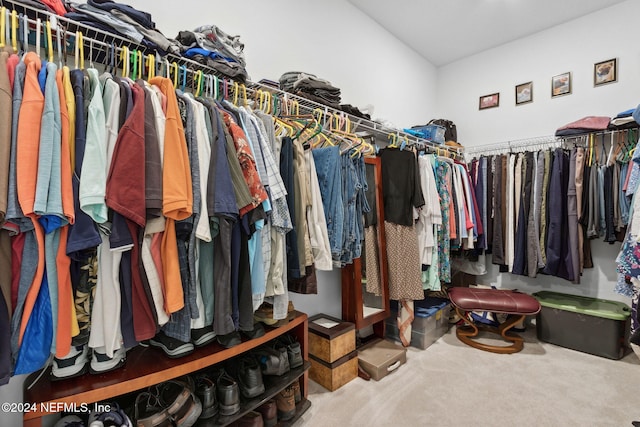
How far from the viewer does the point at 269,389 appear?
4.73 ft

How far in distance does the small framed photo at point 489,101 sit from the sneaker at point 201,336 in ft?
12.9

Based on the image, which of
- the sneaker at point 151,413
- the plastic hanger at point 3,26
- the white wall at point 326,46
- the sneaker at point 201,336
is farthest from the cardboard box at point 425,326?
the plastic hanger at point 3,26

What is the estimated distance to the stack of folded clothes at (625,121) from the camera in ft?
8.12

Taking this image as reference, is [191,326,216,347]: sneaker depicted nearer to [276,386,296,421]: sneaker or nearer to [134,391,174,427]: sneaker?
[134,391,174,427]: sneaker

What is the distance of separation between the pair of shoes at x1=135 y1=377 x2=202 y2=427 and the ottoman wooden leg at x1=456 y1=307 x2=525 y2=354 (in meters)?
2.23

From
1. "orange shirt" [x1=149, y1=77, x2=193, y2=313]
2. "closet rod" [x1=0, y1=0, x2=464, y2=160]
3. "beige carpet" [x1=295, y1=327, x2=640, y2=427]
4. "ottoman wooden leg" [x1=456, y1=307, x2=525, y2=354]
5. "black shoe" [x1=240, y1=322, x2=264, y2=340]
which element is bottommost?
"beige carpet" [x1=295, y1=327, x2=640, y2=427]

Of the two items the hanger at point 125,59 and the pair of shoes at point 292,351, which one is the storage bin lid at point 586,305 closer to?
the pair of shoes at point 292,351

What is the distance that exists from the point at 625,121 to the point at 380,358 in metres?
2.88

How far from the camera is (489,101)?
362 cm

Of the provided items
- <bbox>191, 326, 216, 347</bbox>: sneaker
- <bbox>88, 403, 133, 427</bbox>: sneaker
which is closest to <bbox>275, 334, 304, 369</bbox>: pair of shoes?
<bbox>191, 326, 216, 347</bbox>: sneaker

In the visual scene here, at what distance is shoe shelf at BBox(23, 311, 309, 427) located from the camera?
0.94 m

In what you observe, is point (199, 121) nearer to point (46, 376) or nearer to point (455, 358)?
point (46, 376)

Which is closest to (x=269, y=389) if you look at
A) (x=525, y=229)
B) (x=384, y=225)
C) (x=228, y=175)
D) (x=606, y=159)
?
(x=228, y=175)

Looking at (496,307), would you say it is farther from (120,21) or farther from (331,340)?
(120,21)
